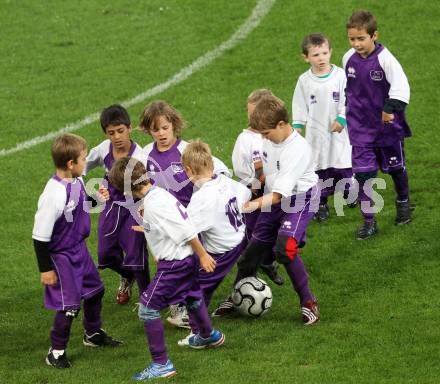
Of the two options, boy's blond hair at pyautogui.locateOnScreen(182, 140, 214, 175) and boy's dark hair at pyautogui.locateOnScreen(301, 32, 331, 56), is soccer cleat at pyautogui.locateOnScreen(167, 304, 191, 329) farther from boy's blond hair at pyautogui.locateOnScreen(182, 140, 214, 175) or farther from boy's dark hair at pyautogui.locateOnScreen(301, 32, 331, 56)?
boy's dark hair at pyautogui.locateOnScreen(301, 32, 331, 56)

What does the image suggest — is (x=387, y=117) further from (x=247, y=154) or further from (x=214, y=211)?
(x=214, y=211)

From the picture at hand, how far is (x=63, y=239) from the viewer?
8445 millimetres

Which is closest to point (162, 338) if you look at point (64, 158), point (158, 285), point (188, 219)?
point (158, 285)

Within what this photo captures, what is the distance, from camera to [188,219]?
8125 mm

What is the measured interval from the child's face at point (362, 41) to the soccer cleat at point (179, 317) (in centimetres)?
337

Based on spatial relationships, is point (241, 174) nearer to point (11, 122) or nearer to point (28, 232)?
point (28, 232)

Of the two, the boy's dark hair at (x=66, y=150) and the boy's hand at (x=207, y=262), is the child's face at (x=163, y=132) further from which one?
the boy's hand at (x=207, y=262)

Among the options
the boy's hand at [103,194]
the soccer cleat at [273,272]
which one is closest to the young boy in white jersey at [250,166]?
the soccer cleat at [273,272]

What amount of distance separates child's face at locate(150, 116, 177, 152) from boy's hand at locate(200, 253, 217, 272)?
1.59 meters

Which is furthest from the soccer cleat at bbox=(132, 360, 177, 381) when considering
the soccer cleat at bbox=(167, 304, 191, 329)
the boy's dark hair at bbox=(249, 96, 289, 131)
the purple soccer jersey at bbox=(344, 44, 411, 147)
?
the purple soccer jersey at bbox=(344, 44, 411, 147)

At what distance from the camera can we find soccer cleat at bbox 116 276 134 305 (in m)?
10.1

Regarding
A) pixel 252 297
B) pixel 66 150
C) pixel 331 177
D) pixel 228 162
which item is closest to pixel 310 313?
pixel 252 297

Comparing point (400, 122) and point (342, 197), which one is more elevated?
point (400, 122)

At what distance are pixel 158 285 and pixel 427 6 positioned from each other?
10.5 metres
